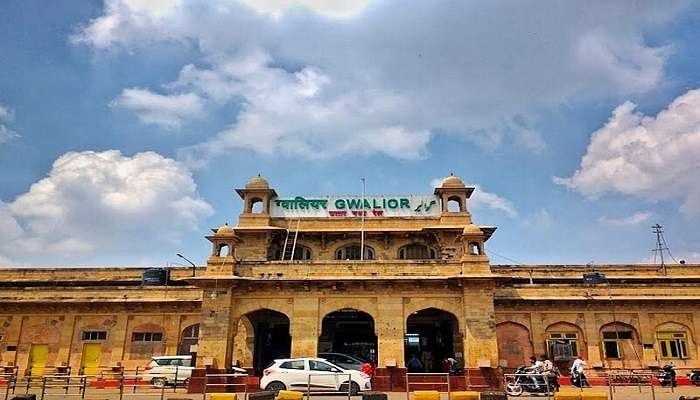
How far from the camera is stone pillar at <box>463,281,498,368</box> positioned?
2386cm

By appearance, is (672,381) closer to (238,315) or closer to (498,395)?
(498,395)

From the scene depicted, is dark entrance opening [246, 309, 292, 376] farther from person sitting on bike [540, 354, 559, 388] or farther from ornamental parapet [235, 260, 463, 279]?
person sitting on bike [540, 354, 559, 388]

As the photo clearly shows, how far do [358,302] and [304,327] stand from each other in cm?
267

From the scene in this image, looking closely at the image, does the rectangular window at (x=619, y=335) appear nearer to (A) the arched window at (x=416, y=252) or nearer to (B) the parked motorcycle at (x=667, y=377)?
(B) the parked motorcycle at (x=667, y=377)

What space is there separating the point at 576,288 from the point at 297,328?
16.0 m

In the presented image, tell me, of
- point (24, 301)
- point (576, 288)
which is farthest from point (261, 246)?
point (576, 288)

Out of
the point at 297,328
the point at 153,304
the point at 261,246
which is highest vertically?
the point at 261,246

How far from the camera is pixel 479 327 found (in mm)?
24281

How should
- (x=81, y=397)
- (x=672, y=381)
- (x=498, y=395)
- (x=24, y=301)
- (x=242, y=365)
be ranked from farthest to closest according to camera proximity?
(x=24, y=301), (x=242, y=365), (x=672, y=381), (x=81, y=397), (x=498, y=395)

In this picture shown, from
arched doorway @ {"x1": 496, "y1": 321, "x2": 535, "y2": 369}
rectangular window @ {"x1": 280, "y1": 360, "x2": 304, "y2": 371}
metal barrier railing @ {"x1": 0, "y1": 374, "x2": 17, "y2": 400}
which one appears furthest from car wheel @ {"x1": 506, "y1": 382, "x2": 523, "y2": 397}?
metal barrier railing @ {"x1": 0, "y1": 374, "x2": 17, "y2": 400}

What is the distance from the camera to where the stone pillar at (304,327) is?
957 inches

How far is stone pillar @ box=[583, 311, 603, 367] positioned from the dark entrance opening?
52.5 feet

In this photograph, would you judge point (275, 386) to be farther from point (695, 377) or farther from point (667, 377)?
point (695, 377)

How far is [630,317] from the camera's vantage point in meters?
29.9
